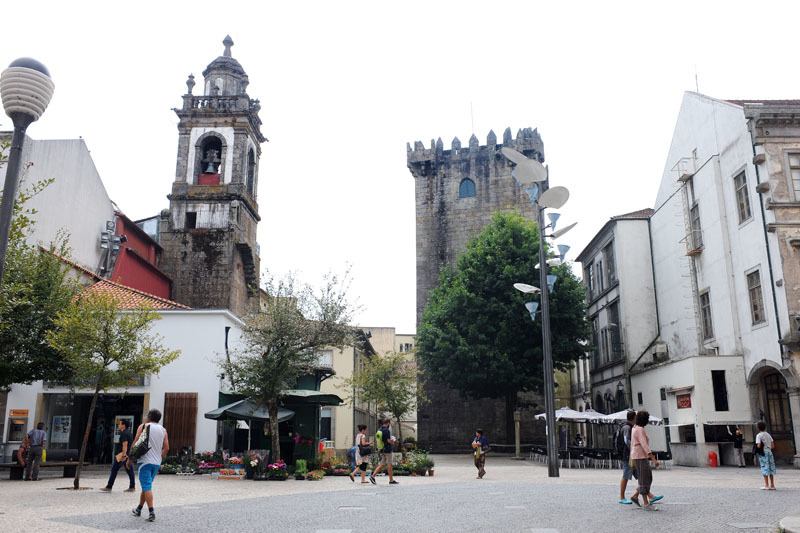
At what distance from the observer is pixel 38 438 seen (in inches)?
727

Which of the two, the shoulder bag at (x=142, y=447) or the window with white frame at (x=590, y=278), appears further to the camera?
the window with white frame at (x=590, y=278)

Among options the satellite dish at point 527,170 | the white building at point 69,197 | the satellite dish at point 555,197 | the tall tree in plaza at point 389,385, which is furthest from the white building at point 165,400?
the satellite dish at point 555,197

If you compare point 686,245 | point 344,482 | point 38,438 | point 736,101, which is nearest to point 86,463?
point 38,438

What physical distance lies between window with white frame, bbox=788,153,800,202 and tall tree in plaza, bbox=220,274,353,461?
15779 mm

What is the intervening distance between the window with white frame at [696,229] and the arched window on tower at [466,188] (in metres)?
19.1

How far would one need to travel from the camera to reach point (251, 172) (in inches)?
1682

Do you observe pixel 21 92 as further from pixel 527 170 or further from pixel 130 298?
pixel 130 298

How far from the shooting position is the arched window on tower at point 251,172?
42094mm

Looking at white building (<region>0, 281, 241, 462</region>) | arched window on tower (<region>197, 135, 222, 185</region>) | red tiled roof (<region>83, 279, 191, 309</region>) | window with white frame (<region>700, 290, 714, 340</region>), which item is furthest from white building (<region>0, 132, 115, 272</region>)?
window with white frame (<region>700, 290, 714, 340</region>)

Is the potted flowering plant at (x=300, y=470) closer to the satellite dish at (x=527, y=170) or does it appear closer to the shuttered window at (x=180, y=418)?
the shuttered window at (x=180, y=418)

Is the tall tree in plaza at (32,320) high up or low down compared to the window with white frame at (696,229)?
down

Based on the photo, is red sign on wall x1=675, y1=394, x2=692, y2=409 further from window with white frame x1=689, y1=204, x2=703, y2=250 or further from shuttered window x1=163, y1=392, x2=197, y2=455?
shuttered window x1=163, y1=392, x2=197, y2=455

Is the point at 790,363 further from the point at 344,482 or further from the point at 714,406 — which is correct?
the point at 344,482

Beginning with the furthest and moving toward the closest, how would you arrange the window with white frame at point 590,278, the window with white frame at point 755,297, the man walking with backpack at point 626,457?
the window with white frame at point 590,278 → the window with white frame at point 755,297 → the man walking with backpack at point 626,457
